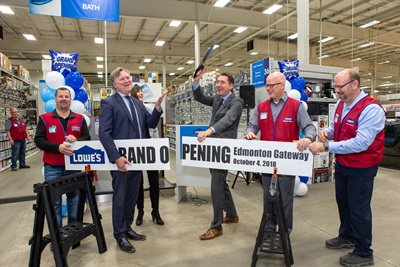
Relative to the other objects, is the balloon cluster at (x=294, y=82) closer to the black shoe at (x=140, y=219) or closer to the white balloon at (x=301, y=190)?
the white balloon at (x=301, y=190)

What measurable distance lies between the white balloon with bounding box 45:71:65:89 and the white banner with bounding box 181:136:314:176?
7.05 ft

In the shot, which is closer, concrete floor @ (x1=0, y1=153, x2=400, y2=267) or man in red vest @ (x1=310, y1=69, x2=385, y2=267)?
man in red vest @ (x1=310, y1=69, x2=385, y2=267)

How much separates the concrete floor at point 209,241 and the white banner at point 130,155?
836 mm

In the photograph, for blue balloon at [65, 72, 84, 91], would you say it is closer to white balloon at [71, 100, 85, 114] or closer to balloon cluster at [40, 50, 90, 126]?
balloon cluster at [40, 50, 90, 126]

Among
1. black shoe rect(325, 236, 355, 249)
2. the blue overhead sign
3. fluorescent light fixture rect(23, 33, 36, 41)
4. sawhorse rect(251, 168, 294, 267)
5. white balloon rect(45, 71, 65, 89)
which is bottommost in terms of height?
black shoe rect(325, 236, 355, 249)

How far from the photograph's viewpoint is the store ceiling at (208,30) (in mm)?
9328

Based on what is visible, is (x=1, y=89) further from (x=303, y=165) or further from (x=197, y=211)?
(x=303, y=165)

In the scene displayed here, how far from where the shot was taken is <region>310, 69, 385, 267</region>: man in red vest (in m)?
2.19

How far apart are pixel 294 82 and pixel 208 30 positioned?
8.72m

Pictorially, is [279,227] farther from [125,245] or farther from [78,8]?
[78,8]

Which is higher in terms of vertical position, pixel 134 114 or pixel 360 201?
pixel 134 114

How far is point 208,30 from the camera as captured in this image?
12547 millimetres

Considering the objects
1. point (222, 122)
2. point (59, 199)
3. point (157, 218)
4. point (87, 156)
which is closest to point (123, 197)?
point (87, 156)

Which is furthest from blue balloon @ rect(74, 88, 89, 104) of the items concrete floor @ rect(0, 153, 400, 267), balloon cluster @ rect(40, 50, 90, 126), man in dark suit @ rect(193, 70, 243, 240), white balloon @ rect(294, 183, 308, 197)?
white balloon @ rect(294, 183, 308, 197)
